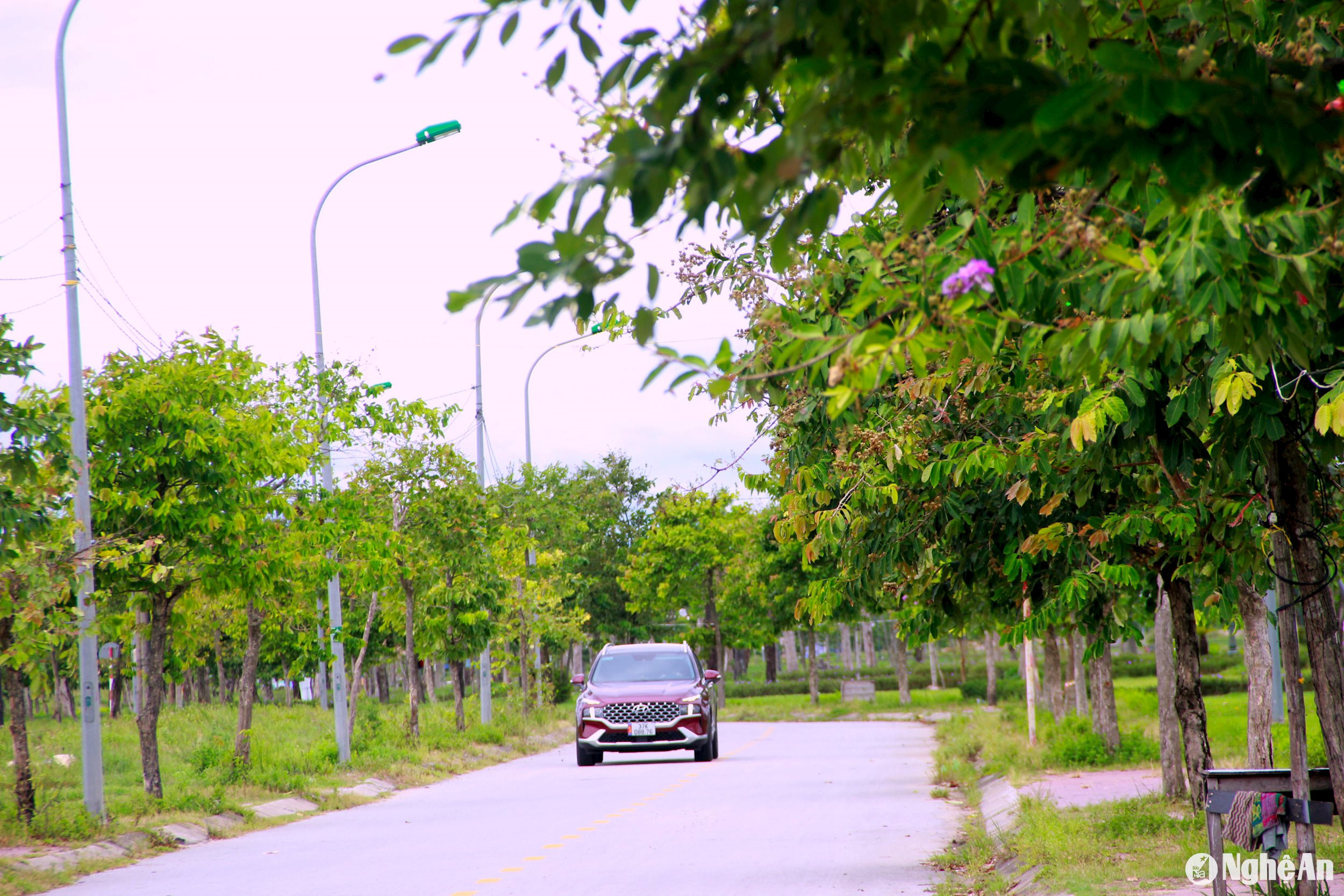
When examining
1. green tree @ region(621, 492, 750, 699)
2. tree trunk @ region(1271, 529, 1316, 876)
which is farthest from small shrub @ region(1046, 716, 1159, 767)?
green tree @ region(621, 492, 750, 699)

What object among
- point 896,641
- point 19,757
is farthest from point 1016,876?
point 896,641

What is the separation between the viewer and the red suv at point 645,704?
22.6 metres

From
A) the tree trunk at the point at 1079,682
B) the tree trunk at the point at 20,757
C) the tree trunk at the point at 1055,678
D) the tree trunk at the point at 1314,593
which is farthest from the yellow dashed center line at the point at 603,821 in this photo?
the tree trunk at the point at 1079,682

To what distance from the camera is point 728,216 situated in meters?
3.61

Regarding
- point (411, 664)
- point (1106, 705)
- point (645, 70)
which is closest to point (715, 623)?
point (411, 664)

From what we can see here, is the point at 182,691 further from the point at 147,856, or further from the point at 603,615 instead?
the point at 147,856

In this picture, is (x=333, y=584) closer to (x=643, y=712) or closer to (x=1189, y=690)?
(x=643, y=712)

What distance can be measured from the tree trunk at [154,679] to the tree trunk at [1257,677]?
1113cm

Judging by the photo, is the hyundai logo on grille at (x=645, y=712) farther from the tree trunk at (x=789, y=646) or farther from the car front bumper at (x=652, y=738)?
the tree trunk at (x=789, y=646)

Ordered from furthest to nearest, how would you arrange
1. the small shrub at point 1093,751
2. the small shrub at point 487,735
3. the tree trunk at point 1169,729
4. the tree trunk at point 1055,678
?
1. the small shrub at point 487,735
2. the tree trunk at point 1055,678
3. the small shrub at point 1093,751
4. the tree trunk at point 1169,729

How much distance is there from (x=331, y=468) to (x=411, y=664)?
21.8 feet

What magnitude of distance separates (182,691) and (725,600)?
27998 millimetres

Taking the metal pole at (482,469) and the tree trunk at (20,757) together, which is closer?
the tree trunk at (20,757)

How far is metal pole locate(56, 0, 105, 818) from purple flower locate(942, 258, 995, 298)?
1123cm
